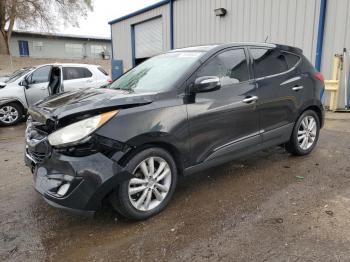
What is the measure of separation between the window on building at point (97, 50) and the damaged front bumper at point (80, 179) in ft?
129

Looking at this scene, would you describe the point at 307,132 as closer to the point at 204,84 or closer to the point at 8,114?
the point at 204,84

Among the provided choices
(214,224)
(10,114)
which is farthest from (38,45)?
(214,224)

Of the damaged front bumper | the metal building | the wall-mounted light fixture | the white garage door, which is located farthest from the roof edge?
the damaged front bumper

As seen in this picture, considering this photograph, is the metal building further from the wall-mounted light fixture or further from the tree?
the tree

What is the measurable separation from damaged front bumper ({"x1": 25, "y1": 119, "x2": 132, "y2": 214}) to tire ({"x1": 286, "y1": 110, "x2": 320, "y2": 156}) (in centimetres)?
283

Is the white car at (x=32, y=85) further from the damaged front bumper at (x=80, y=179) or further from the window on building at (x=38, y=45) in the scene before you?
the window on building at (x=38, y=45)

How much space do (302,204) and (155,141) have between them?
5.58 feet

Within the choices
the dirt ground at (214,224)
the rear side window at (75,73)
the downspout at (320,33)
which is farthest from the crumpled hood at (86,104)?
the downspout at (320,33)

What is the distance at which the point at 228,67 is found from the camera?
3.79 meters

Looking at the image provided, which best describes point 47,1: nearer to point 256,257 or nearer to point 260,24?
point 260,24

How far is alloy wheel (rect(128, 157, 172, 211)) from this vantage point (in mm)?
2975

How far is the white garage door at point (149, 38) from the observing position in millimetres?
15016

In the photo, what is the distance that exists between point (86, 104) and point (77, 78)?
268 inches

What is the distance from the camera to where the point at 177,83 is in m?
3.30
